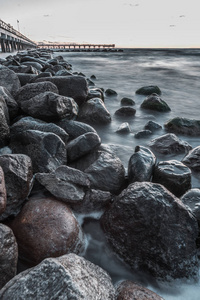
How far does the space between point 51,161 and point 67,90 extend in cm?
270

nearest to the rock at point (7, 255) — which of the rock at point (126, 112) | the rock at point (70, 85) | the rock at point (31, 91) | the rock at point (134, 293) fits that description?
the rock at point (134, 293)

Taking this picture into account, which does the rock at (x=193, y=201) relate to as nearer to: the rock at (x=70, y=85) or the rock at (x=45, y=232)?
the rock at (x=45, y=232)

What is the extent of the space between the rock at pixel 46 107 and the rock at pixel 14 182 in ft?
4.95

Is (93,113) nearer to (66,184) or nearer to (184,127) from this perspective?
(184,127)

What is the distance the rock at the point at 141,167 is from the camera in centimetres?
250

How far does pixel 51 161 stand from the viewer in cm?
248

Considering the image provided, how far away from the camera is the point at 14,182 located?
1.90 m

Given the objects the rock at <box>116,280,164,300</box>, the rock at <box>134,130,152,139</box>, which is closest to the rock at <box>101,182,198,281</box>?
the rock at <box>116,280,164,300</box>

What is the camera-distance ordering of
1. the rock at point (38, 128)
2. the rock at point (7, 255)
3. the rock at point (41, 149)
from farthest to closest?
1. the rock at point (38, 128)
2. the rock at point (41, 149)
3. the rock at point (7, 255)

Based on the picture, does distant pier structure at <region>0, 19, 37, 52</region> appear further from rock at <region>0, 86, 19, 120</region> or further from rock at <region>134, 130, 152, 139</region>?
rock at <region>134, 130, 152, 139</region>

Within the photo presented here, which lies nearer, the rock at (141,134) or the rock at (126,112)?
the rock at (141,134)

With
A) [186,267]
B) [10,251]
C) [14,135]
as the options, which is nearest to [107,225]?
[186,267]

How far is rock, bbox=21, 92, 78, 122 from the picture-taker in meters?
3.36

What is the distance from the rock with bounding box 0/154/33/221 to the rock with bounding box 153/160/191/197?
4.86 feet
